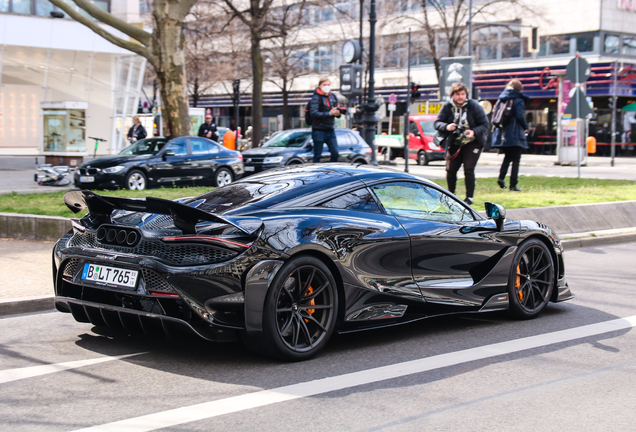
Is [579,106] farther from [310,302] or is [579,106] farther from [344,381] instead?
[344,381]

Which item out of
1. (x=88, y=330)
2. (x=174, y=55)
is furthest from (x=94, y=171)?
(x=88, y=330)

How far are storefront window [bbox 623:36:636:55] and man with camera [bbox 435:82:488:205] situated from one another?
35.8 m

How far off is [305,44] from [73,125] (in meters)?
31.8

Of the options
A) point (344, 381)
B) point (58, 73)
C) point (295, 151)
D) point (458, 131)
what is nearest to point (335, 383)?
point (344, 381)

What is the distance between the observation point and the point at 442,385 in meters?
4.46

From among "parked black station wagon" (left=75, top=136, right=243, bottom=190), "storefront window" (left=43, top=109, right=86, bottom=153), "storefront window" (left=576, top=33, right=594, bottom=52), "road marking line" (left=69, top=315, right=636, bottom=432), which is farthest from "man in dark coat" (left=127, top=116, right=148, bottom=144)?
"storefront window" (left=576, top=33, right=594, bottom=52)

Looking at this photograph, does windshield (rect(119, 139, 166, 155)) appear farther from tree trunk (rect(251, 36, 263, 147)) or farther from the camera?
tree trunk (rect(251, 36, 263, 147))

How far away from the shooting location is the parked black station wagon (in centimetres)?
1698

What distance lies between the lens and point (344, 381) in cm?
448

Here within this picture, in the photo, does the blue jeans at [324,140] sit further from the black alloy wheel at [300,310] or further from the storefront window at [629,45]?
the storefront window at [629,45]

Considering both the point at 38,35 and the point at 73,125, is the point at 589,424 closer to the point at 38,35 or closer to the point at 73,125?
the point at 73,125

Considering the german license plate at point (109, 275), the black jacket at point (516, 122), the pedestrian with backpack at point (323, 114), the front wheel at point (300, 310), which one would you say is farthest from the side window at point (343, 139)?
the german license plate at point (109, 275)

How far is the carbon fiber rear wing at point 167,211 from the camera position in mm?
4570

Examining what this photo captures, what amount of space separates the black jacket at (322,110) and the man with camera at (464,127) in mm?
3696
